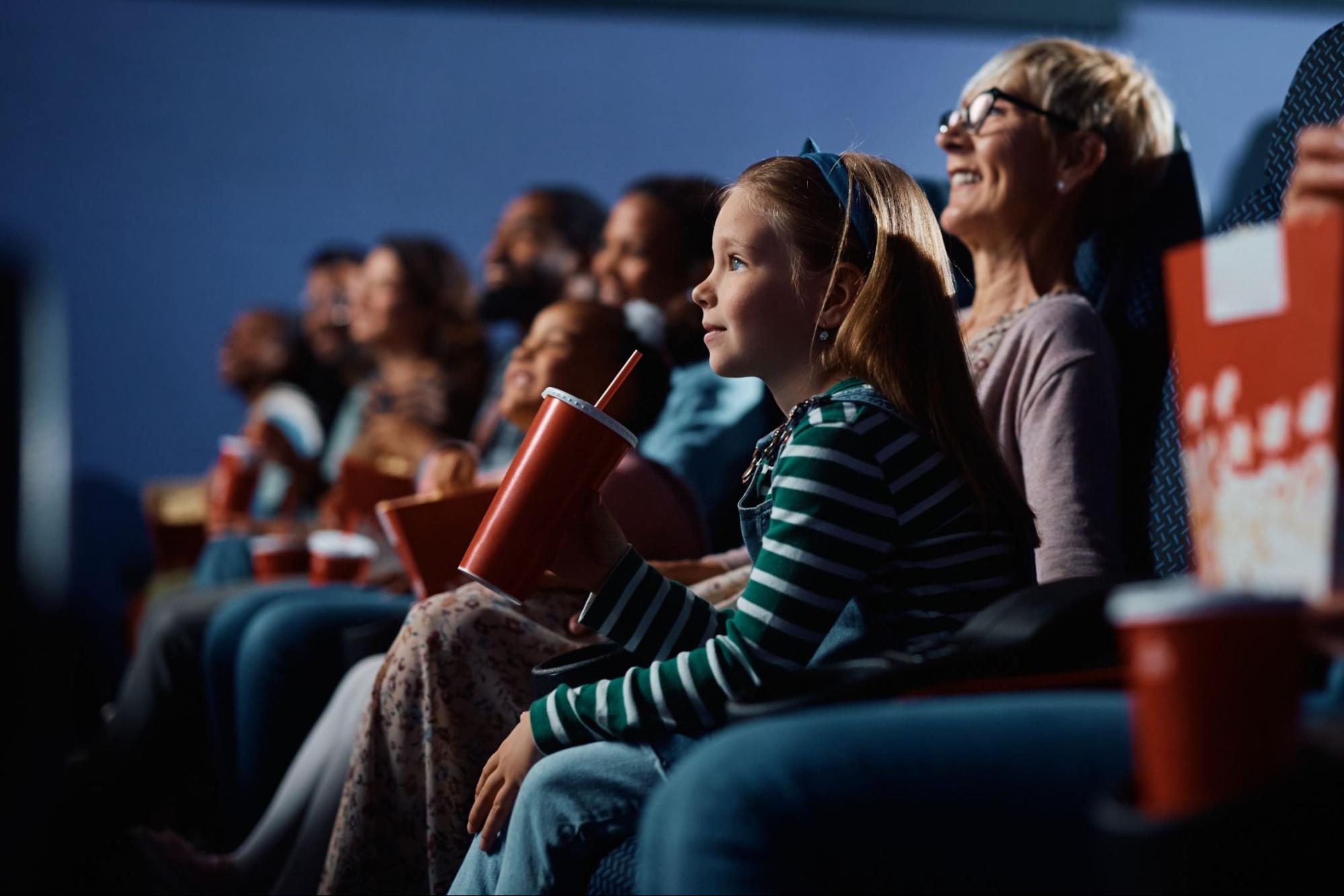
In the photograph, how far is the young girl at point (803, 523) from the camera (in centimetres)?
98

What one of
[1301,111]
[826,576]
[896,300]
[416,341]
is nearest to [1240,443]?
[826,576]

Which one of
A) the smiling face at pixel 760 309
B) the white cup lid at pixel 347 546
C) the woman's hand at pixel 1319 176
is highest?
the woman's hand at pixel 1319 176

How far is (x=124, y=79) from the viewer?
3770 millimetres

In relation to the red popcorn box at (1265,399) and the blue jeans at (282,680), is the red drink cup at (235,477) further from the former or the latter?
the red popcorn box at (1265,399)

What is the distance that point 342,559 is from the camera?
7.46 ft

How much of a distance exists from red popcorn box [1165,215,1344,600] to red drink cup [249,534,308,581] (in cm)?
200

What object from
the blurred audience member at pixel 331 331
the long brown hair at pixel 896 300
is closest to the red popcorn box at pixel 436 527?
the long brown hair at pixel 896 300

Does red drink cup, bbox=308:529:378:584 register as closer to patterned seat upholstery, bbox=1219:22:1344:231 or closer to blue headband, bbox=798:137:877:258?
blue headband, bbox=798:137:877:258

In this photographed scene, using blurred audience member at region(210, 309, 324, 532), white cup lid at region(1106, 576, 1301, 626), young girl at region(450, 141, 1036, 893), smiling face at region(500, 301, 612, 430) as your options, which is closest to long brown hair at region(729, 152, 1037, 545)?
young girl at region(450, 141, 1036, 893)

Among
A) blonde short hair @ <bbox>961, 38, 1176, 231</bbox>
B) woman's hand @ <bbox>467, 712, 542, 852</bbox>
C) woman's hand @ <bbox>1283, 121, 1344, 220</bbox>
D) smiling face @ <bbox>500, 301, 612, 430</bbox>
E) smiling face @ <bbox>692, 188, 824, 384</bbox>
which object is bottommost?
woman's hand @ <bbox>467, 712, 542, 852</bbox>

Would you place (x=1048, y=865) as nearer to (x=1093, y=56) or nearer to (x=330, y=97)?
(x=1093, y=56)

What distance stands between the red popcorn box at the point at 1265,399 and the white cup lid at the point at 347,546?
1682 millimetres

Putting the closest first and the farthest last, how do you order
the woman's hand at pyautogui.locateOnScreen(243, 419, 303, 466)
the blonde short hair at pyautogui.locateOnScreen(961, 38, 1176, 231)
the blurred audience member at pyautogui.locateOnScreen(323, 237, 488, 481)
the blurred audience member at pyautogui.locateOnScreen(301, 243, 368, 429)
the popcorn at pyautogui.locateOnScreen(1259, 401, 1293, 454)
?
1. the popcorn at pyautogui.locateOnScreen(1259, 401, 1293, 454)
2. the blonde short hair at pyautogui.locateOnScreen(961, 38, 1176, 231)
3. the blurred audience member at pyautogui.locateOnScreen(323, 237, 488, 481)
4. the woman's hand at pyautogui.locateOnScreen(243, 419, 303, 466)
5. the blurred audience member at pyautogui.locateOnScreen(301, 243, 368, 429)

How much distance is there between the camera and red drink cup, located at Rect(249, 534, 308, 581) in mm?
2508
